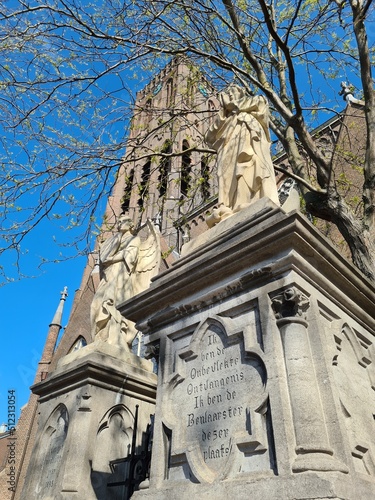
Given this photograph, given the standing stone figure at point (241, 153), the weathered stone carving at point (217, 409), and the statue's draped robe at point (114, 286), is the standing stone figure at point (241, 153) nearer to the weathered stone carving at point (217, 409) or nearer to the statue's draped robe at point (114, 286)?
the weathered stone carving at point (217, 409)

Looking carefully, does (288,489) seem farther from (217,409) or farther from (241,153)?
(241,153)

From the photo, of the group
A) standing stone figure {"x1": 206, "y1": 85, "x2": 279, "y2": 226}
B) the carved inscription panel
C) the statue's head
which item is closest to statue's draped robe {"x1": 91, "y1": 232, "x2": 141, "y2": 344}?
the statue's head

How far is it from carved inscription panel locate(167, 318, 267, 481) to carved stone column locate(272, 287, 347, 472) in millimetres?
219

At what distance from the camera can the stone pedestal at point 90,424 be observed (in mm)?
4230

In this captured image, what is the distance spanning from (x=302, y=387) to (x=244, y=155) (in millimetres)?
2413

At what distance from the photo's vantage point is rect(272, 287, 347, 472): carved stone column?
7.67ft

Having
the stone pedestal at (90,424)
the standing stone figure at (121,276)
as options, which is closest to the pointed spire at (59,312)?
the standing stone figure at (121,276)

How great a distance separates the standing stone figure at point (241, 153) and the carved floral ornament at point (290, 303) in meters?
1.23

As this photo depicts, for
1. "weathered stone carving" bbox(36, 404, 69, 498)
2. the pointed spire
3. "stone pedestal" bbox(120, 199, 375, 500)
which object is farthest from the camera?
the pointed spire

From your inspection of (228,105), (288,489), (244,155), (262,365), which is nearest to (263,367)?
(262,365)

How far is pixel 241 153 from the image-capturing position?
13.9 ft

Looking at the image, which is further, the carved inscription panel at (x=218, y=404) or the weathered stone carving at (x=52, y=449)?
the weathered stone carving at (x=52, y=449)

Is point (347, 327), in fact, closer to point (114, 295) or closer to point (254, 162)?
point (254, 162)

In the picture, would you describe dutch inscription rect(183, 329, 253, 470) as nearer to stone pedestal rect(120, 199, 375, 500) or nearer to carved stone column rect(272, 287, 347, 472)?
stone pedestal rect(120, 199, 375, 500)
